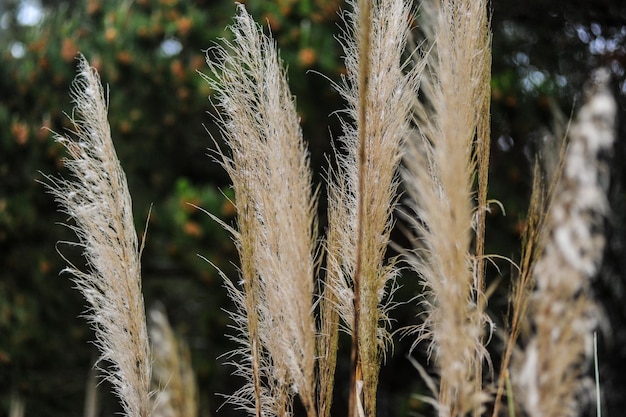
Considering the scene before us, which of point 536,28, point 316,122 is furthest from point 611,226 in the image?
point 316,122

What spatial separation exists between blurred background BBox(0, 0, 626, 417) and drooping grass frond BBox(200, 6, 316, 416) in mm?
2252

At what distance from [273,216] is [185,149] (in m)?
3.38

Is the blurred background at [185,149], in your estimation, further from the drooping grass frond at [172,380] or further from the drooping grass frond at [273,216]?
the drooping grass frond at [172,380]

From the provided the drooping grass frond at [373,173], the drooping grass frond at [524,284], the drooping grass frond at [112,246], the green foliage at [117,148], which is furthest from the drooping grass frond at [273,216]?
the green foliage at [117,148]

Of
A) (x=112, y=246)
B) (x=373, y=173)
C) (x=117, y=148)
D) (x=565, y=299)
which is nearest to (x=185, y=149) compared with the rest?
(x=117, y=148)

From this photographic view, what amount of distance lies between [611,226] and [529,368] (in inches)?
98.8

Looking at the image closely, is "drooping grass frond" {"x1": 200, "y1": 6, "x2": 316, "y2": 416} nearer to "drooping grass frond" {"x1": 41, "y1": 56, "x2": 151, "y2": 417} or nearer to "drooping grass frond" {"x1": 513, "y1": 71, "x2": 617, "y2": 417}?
"drooping grass frond" {"x1": 41, "y1": 56, "x2": 151, "y2": 417}

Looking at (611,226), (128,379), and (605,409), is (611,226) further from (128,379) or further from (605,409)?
(128,379)

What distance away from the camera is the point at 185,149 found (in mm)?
4445

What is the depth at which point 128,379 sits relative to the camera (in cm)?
122

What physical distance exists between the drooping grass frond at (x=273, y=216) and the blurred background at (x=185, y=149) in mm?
2252

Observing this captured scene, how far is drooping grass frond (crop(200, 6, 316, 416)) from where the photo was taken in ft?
3.72

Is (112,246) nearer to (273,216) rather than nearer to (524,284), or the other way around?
(273,216)

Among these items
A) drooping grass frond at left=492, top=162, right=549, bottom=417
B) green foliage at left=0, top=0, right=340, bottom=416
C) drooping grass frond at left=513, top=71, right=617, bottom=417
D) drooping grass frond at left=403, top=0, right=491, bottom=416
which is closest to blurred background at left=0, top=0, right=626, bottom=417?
green foliage at left=0, top=0, right=340, bottom=416
